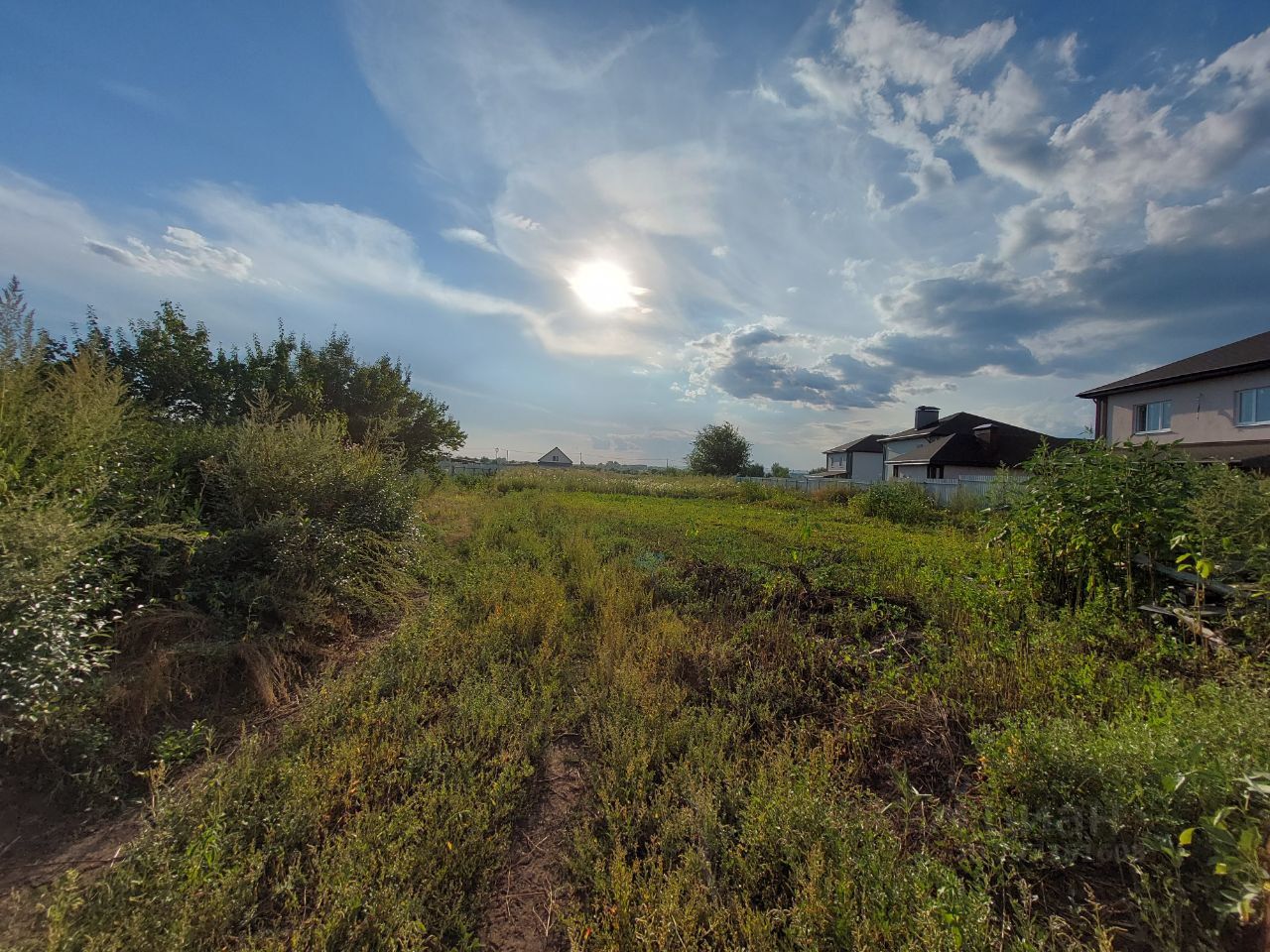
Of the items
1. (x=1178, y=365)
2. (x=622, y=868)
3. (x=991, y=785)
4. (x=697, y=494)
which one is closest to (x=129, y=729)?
(x=622, y=868)

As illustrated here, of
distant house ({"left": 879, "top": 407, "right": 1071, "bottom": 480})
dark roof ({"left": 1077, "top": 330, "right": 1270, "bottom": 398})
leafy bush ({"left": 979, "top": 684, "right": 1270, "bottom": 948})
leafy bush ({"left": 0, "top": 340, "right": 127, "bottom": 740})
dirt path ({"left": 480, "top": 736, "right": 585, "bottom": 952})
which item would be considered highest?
dark roof ({"left": 1077, "top": 330, "right": 1270, "bottom": 398})

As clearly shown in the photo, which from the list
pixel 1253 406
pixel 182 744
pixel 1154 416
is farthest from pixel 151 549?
pixel 1154 416

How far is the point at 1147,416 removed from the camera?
18.0 meters

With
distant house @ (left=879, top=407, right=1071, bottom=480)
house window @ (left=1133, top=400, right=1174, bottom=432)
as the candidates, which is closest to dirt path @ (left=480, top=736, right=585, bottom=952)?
house window @ (left=1133, top=400, right=1174, bottom=432)

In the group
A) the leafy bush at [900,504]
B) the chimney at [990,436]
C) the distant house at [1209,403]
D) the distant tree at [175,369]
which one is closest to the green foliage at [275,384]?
the distant tree at [175,369]

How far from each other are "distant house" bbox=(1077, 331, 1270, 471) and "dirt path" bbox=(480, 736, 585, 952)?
17.7 metres

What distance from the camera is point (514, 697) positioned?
10.6ft

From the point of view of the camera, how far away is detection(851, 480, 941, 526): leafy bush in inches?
502

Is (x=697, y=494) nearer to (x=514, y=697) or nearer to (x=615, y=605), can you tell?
(x=615, y=605)

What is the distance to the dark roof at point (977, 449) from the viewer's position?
1033 inches

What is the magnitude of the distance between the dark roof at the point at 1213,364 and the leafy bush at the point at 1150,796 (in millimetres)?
19605

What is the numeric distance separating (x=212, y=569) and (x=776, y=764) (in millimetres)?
4293

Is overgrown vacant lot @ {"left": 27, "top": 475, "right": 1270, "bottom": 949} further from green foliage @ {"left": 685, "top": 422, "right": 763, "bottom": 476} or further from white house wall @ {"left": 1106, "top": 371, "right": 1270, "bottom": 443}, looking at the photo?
green foliage @ {"left": 685, "top": 422, "right": 763, "bottom": 476}

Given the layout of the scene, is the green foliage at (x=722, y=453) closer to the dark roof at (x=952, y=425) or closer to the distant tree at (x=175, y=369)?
the dark roof at (x=952, y=425)
